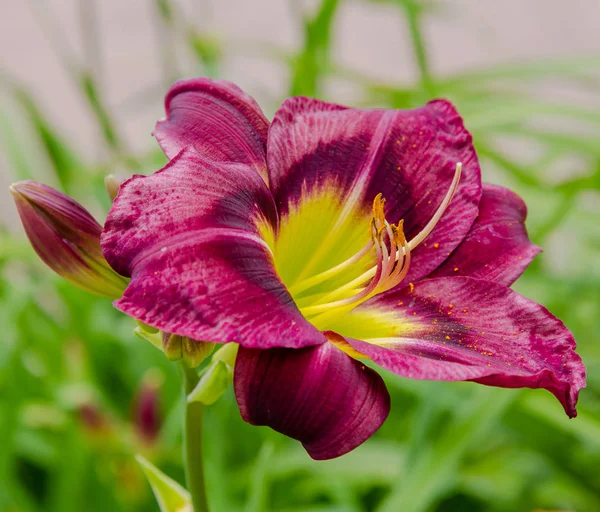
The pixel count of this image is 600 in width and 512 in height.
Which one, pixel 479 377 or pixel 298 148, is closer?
pixel 479 377

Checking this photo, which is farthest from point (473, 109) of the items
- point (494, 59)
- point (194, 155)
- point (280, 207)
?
point (494, 59)

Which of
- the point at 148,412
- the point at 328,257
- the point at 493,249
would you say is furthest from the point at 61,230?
the point at 148,412

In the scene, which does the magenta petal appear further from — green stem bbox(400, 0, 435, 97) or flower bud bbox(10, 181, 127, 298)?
green stem bbox(400, 0, 435, 97)

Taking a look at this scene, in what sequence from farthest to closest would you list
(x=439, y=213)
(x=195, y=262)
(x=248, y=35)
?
(x=248, y=35)
(x=439, y=213)
(x=195, y=262)

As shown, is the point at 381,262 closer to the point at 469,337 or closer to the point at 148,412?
the point at 469,337

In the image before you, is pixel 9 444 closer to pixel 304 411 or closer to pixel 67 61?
pixel 304 411

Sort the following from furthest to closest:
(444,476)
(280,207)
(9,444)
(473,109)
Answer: (473,109) < (9,444) < (444,476) < (280,207)

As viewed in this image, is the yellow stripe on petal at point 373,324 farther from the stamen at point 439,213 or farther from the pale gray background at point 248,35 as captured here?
the pale gray background at point 248,35
